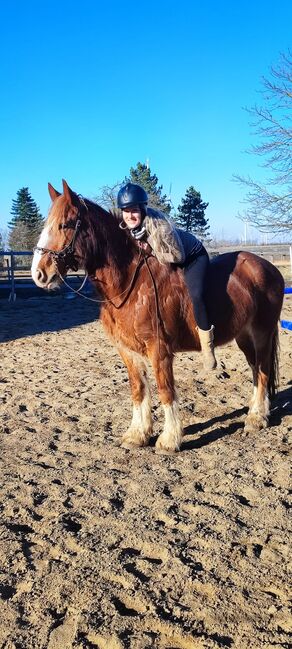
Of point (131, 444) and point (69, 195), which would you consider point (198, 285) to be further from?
point (131, 444)

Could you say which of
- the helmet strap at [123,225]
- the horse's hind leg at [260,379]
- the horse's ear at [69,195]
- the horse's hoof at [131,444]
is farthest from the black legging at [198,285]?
the horse's hoof at [131,444]

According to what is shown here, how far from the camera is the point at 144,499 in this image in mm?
3445

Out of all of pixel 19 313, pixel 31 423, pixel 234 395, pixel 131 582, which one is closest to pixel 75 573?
pixel 131 582

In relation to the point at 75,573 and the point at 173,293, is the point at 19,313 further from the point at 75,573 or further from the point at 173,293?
the point at 75,573

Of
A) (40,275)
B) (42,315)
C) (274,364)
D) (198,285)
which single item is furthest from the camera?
(42,315)

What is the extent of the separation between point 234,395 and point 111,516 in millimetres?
3134

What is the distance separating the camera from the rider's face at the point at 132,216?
158 inches

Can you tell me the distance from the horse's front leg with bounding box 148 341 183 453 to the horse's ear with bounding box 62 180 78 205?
4.51 ft

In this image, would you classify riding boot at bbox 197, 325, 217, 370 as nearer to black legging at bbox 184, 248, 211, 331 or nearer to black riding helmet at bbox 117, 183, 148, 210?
black legging at bbox 184, 248, 211, 331

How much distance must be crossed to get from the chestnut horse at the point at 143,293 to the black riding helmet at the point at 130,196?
267 mm

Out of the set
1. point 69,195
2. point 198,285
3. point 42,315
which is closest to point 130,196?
point 69,195

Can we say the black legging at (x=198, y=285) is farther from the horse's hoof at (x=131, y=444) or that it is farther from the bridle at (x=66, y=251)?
the horse's hoof at (x=131, y=444)

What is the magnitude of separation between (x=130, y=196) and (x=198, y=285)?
936mm

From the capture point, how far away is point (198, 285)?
4203mm
